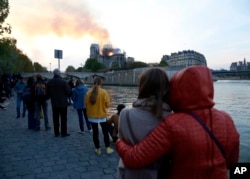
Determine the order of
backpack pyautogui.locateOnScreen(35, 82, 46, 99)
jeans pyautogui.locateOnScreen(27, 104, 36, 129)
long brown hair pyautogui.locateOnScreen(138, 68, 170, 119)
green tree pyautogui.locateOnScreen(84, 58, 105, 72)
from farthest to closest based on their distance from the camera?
1. green tree pyautogui.locateOnScreen(84, 58, 105, 72)
2. jeans pyautogui.locateOnScreen(27, 104, 36, 129)
3. backpack pyautogui.locateOnScreen(35, 82, 46, 99)
4. long brown hair pyautogui.locateOnScreen(138, 68, 170, 119)

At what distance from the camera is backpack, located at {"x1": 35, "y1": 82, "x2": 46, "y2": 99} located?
871cm

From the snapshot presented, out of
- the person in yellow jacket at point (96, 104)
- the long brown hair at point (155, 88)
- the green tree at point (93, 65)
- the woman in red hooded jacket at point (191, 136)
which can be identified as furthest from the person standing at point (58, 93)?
the green tree at point (93, 65)

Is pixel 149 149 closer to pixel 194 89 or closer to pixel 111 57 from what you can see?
pixel 194 89

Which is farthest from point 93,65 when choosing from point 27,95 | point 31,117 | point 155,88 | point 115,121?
point 155,88

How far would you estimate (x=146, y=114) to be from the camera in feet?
7.16

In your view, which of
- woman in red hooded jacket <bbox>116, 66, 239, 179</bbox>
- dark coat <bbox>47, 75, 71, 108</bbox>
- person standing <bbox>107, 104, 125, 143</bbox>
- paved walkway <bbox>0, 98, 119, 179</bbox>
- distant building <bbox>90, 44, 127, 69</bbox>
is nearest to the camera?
woman in red hooded jacket <bbox>116, 66, 239, 179</bbox>

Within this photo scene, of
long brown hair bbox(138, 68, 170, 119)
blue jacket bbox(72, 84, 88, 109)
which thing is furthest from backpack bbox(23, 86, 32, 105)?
long brown hair bbox(138, 68, 170, 119)

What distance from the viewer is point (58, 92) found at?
7855 millimetres

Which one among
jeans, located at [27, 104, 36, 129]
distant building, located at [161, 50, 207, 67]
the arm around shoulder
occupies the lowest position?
jeans, located at [27, 104, 36, 129]

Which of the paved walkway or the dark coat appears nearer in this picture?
the paved walkway

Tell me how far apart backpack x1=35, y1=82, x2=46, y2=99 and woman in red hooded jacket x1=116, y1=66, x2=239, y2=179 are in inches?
281

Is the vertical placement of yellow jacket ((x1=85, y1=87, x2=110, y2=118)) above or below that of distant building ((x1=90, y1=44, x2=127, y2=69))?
below

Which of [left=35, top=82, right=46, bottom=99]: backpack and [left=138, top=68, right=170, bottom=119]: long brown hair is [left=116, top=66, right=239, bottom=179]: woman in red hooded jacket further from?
[left=35, top=82, right=46, bottom=99]: backpack

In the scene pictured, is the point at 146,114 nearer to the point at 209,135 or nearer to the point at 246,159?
the point at 209,135
